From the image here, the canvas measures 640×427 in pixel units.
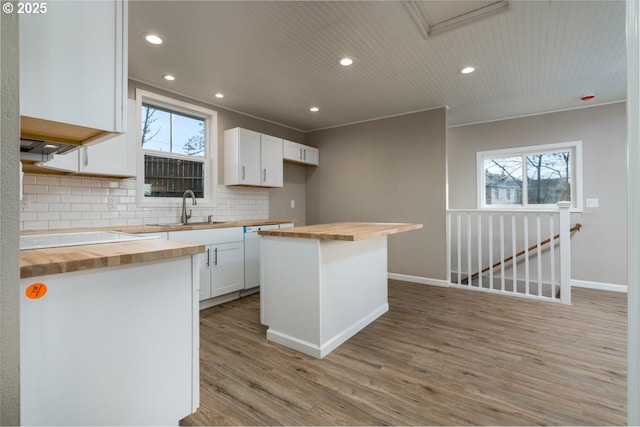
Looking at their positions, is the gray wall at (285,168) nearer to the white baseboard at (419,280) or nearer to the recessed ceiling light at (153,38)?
the recessed ceiling light at (153,38)

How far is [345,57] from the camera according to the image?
110 inches

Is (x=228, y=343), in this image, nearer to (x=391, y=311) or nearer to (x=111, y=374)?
(x=111, y=374)

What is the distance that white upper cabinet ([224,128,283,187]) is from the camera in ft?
13.0

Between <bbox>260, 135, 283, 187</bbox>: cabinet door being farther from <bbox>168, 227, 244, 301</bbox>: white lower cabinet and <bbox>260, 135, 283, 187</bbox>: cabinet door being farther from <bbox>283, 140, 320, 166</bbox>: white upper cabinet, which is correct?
<bbox>168, 227, 244, 301</bbox>: white lower cabinet

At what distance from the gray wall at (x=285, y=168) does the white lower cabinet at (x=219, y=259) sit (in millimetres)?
991

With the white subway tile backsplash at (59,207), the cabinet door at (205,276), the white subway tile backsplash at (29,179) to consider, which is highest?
the white subway tile backsplash at (29,179)

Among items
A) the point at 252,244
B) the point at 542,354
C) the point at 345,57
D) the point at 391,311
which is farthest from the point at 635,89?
the point at 252,244

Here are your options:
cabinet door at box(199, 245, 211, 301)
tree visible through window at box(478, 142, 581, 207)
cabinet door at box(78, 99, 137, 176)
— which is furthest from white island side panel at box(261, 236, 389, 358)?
tree visible through window at box(478, 142, 581, 207)

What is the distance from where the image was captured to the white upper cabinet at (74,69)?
3.20ft

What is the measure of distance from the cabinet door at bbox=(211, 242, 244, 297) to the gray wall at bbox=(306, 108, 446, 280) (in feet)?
7.01

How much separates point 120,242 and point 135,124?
7.60ft

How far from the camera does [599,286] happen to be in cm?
402

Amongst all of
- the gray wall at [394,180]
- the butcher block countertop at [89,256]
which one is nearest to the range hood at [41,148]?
the butcher block countertop at [89,256]

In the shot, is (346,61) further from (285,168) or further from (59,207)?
(59,207)
